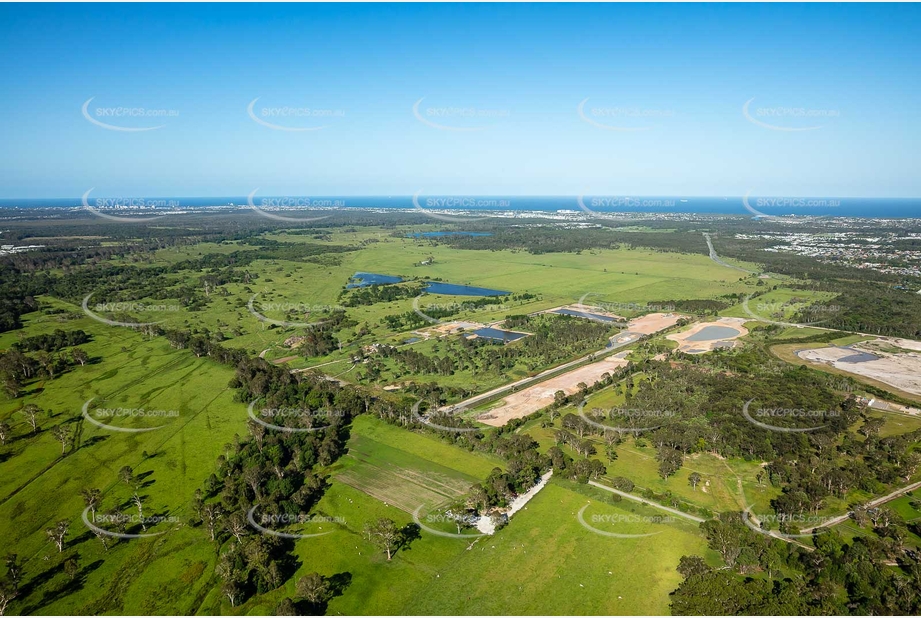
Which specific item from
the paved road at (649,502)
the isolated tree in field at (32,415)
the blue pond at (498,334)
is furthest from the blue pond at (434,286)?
the paved road at (649,502)

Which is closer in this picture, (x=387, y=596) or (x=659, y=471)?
(x=387, y=596)

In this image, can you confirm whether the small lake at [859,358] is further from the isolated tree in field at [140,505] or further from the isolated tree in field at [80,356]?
the isolated tree in field at [80,356]

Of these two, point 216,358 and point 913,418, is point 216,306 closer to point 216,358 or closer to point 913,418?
point 216,358

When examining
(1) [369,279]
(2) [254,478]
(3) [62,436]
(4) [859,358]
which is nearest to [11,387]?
(3) [62,436]

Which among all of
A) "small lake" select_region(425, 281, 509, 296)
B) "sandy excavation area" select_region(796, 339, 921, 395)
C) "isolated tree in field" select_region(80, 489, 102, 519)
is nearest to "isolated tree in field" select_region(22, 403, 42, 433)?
"isolated tree in field" select_region(80, 489, 102, 519)

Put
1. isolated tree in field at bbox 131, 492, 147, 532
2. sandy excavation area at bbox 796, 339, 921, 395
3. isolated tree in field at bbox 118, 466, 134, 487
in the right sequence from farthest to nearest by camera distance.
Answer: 1. sandy excavation area at bbox 796, 339, 921, 395
2. isolated tree in field at bbox 118, 466, 134, 487
3. isolated tree in field at bbox 131, 492, 147, 532

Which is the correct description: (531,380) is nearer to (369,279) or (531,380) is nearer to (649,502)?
(649,502)

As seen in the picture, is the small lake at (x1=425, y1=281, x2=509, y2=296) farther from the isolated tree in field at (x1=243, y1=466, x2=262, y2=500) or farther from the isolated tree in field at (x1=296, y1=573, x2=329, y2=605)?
the isolated tree in field at (x1=296, y1=573, x2=329, y2=605)

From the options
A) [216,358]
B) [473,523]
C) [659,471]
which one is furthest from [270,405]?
[659,471]
